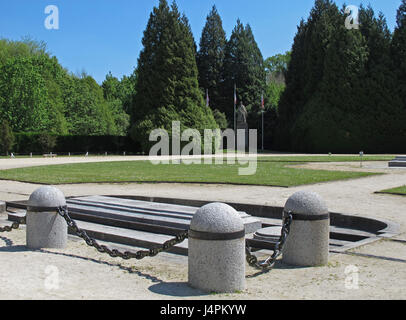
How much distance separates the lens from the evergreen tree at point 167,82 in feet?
149

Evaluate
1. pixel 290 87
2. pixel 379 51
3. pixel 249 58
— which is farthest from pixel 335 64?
pixel 249 58

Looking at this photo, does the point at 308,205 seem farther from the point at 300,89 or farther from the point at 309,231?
the point at 300,89

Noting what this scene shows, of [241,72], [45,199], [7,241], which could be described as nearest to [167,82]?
[241,72]

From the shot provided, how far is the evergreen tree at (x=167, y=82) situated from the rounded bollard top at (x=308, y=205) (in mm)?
39484

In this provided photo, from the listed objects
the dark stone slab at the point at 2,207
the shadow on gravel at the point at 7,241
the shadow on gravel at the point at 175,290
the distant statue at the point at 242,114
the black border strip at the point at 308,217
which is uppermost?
the distant statue at the point at 242,114

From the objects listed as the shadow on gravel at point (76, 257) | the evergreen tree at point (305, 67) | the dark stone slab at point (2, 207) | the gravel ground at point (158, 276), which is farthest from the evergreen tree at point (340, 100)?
the shadow on gravel at point (76, 257)

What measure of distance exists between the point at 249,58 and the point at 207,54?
241 inches

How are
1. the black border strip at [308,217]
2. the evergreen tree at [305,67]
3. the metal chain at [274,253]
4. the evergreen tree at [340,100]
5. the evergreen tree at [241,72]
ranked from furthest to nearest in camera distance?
1. the evergreen tree at [241,72]
2. the evergreen tree at [305,67]
3. the evergreen tree at [340,100]
4. the black border strip at [308,217]
5. the metal chain at [274,253]

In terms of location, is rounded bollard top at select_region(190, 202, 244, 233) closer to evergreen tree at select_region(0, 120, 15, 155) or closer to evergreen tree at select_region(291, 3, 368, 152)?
evergreen tree at select_region(0, 120, 15, 155)

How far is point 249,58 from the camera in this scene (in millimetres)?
66188

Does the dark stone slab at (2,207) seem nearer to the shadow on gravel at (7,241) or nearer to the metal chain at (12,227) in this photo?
the metal chain at (12,227)

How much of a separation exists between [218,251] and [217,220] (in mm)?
301

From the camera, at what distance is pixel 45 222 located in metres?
6.54
